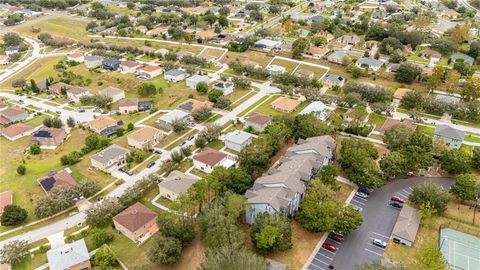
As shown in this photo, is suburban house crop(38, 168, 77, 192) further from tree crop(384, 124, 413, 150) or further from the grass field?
the grass field

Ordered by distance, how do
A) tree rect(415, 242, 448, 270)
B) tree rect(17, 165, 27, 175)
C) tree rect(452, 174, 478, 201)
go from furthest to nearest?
tree rect(17, 165, 27, 175) → tree rect(452, 174, 478, 201) → tree rect(415, 242, 448, 270)

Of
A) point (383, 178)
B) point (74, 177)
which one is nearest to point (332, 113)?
point (383, 178)

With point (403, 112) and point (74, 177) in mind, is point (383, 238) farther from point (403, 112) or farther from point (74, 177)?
point (74, 177)

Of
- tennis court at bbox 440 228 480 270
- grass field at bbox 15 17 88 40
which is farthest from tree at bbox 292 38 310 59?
grass field at bbox 15 17 88 40

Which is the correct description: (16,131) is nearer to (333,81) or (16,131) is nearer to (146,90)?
(146,90)

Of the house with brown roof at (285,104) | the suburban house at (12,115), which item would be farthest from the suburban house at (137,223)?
the suburban house at (12,115)

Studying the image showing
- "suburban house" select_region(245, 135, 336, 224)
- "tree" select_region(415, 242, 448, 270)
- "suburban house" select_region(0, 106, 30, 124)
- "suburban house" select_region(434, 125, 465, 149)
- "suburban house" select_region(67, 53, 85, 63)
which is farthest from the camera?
"suburban house" select_region(67, 53, 85, 63)

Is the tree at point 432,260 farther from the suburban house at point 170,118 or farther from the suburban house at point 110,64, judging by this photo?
the suburban house at point 110,64
